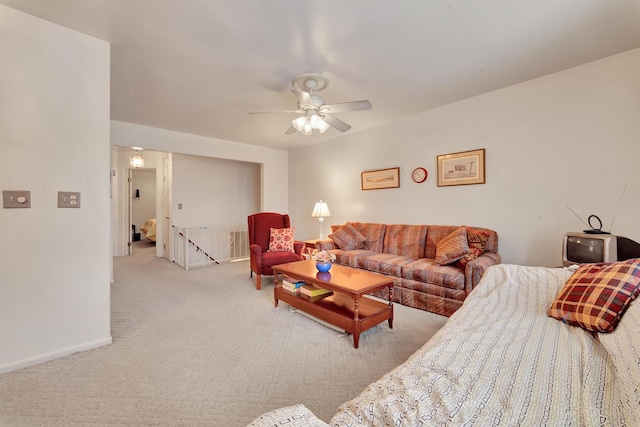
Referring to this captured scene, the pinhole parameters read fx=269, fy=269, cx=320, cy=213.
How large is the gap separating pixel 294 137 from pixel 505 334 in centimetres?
458

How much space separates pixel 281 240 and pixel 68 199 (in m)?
2.61

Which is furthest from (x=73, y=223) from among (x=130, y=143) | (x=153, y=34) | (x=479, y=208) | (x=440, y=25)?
(x=479, y=208)

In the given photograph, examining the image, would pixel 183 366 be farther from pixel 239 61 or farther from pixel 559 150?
pixel 559 150

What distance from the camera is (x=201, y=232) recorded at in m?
5.84

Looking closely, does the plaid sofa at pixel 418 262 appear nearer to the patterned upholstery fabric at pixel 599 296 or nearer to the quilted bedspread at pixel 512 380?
the patterned upholstery fabric at pixel 599 296

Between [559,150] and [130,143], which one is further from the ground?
[130,143]

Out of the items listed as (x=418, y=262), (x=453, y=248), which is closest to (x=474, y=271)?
(x=453, y=248)

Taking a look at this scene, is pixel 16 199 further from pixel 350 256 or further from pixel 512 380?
pixel 350 256

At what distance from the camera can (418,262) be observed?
3.31 m

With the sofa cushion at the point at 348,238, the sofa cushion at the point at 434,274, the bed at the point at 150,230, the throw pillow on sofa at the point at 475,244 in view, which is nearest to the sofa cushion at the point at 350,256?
the sofa cushion at the point at 348,238

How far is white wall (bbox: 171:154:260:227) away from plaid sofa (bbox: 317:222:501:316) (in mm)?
3057

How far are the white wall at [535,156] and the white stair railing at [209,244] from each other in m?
3.49

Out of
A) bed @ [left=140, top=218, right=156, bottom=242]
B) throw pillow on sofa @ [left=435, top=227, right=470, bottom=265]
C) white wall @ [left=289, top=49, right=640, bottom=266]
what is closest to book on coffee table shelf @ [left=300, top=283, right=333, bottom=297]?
throw pillow on sofa @ [left=435, top=227, right=470, bottom=265]

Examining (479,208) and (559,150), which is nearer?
(559,150)
